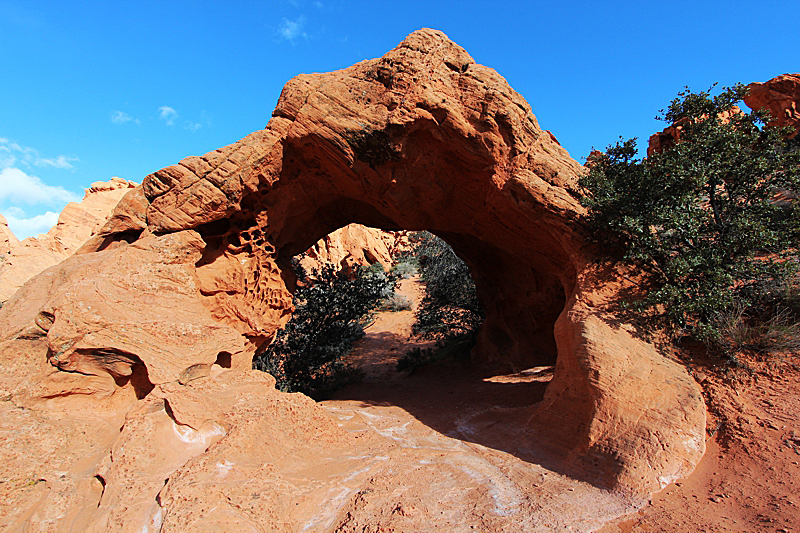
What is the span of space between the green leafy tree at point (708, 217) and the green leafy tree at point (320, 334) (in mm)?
7038

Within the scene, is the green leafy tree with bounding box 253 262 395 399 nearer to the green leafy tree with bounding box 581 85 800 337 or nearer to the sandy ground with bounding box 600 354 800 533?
the green leafy tree with bounding box 581 85 800 337

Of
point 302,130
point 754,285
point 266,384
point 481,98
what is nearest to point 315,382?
point 266,384

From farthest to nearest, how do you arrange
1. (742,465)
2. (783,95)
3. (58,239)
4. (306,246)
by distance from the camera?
(58,239), (783,95), (306,246), (742,465)

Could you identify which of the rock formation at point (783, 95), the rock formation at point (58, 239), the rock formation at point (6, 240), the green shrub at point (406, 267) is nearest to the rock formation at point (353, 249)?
the green shrub at point (406, 267)

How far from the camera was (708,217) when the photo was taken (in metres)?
5.56

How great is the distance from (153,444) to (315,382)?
6241 mm

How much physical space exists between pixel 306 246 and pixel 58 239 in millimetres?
26862

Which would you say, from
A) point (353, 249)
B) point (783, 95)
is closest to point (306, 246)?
point (353, 249)

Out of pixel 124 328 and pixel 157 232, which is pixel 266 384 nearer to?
pixel 124 328

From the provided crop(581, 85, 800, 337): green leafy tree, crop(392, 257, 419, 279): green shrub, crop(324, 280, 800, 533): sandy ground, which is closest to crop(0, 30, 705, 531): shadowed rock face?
crop(324, 280, 800, 533): sandy ground

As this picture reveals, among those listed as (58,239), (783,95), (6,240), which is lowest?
(6,240)

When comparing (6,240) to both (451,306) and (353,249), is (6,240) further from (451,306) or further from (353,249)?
(451,306)

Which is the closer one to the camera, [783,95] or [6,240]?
[783,95]

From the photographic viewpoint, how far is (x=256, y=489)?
3781mm
